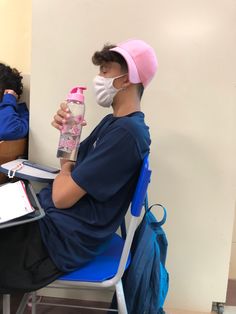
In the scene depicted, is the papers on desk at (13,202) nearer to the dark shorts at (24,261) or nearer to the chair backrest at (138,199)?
the dark shorts at (24,261)

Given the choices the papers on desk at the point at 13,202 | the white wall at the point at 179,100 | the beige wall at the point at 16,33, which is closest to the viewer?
the papers on desk at the point at 13,202

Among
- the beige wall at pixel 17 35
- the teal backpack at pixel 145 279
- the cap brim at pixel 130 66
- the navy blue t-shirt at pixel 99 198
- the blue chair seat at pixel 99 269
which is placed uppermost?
the beige wall at pixel 17 35

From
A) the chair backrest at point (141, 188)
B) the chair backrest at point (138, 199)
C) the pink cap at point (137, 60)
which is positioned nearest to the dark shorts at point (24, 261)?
the chair backrest at point (138, 199)

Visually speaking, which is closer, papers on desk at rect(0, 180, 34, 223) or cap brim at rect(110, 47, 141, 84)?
papers on desk at rect(0, 180, 34, 223)

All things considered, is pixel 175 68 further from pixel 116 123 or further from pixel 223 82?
pixel 116 123

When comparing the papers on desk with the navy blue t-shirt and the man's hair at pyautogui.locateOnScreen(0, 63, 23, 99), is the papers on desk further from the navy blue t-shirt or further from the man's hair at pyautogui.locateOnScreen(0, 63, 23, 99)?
the man's hair at pyautogui.locateOnScreen(0, 63, 23, 99)

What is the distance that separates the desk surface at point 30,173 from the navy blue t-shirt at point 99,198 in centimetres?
16

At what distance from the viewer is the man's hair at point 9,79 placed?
5.20ft

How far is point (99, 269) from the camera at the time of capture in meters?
1.08

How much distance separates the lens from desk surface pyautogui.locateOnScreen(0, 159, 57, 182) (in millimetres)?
1235

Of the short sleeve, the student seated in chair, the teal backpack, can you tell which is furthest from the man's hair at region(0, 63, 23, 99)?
the teal backpack

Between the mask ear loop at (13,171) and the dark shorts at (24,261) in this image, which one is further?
the mask ear loop at (13,171)

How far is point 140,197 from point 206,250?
74cm

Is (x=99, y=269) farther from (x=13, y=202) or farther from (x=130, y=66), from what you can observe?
(x=130, y=66)
